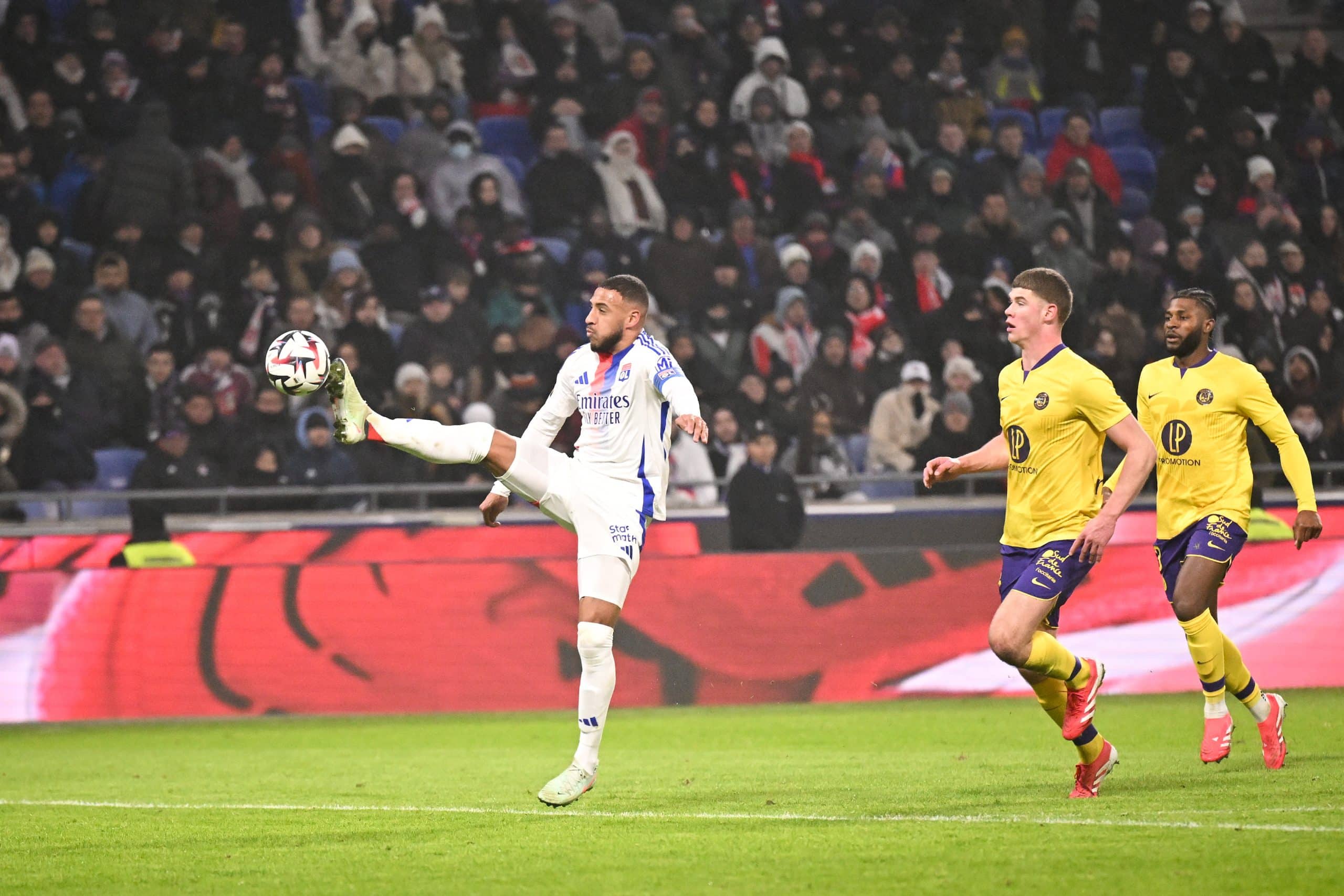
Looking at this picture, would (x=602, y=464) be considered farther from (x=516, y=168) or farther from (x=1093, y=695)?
(x=516, y=168)

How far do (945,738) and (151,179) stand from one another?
10.8 meters

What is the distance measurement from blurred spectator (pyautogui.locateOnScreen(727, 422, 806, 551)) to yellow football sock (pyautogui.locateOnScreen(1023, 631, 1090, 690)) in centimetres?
640

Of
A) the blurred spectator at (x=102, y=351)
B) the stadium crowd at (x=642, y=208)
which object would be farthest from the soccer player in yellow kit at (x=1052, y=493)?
the blurred spectator at (x=102, y=351)

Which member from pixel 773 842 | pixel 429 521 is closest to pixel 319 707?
pixel 429 521

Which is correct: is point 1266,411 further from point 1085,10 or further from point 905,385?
point 1085,10

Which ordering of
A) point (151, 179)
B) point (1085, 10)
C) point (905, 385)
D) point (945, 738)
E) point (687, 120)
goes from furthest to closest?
point (1085, 10) → point (687, 120) → point (151, 179) → point (905, 385) → point (945, 738)

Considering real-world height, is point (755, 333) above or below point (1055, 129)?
below

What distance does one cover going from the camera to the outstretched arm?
316 inches

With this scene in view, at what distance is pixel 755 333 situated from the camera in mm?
17156

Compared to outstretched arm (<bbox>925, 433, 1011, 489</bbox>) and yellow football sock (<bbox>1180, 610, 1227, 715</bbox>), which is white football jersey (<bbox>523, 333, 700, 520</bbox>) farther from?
yellow football sock (<bbox>1180, 610, 1227, 715</bbox>)

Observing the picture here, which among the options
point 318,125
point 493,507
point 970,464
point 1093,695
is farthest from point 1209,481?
point 318,125

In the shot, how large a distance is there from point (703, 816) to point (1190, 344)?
3783 mm

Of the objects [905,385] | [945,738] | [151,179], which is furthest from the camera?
[151,179]

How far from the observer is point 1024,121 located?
67.3 ft
